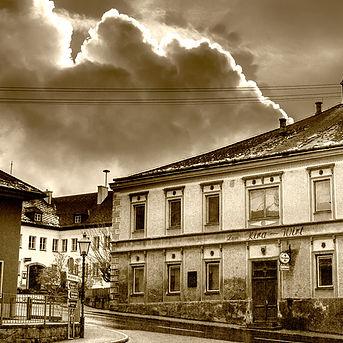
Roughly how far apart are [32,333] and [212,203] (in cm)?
1562

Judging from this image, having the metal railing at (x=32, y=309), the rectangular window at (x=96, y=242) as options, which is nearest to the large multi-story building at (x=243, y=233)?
the metal railing at (x=32, y=309)

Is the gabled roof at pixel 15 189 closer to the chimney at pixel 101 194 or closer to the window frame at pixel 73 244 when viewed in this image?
the window frame at pixel 73 244

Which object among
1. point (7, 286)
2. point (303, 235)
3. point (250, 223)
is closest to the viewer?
point (7, 286)

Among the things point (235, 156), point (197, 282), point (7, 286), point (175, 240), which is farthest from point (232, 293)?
point (7, 286)

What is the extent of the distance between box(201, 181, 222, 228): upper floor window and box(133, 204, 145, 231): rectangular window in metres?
4.31

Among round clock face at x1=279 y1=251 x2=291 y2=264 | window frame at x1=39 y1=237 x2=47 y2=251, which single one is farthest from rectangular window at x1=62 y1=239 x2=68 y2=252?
round clock face at x1=279 y1=251 x2=291 y2=264

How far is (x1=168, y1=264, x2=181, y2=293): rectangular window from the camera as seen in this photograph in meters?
37.8

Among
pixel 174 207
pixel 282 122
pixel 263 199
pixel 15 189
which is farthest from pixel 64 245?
pixel 15 189

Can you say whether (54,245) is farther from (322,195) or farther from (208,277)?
(322,195)

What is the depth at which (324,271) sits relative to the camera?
3231 centimetres

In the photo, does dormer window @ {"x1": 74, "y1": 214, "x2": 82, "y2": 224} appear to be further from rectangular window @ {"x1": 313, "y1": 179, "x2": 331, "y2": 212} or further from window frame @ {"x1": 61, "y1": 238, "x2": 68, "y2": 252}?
rectangular window @ {"x1": 313, "y1": 179, "x2": 331, "y2": 212}

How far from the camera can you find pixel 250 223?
3525cm

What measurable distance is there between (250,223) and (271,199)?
1619mm

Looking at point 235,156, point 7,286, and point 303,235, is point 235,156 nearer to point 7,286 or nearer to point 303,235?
point 303,235
